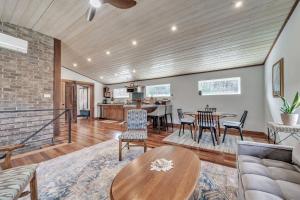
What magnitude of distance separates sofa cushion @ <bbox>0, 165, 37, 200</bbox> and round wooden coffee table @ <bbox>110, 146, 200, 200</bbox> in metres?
0.75

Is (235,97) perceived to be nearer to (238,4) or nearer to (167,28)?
(238,4)

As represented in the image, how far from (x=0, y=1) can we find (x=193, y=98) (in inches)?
Result: 230

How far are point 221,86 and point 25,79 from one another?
6135mm

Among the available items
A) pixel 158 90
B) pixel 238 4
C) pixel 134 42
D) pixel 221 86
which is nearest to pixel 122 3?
pixel 134 42

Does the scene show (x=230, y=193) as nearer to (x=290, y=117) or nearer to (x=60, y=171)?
(x=290, y=117)

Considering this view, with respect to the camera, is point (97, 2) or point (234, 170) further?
point (234, 170)

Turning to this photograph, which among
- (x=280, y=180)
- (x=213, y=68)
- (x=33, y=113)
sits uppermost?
(x=213, y=68)

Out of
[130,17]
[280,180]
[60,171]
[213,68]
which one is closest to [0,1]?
[130,17]

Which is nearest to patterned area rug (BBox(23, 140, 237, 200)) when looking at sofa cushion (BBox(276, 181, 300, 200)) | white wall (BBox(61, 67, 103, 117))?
sofa cushion (BBox(276, 181, 300, 200))

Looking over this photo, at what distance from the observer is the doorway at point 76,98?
6973 millimetres

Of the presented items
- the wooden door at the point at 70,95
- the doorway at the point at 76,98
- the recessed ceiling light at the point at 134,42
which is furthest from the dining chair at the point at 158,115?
the wooden door at the point at 70,95

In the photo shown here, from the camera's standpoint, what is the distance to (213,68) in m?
4.89

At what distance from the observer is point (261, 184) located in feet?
3.59

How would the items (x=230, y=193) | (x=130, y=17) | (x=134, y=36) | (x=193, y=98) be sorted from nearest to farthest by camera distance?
(x=230, y=193)
(x=130, y=17)
(x=134, y=36)
(x=193, y=98)
